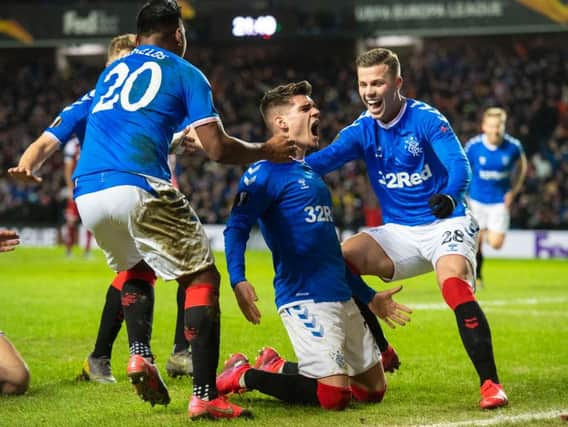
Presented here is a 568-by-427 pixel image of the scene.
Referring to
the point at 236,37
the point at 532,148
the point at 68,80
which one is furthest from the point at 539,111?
the point at 68,80

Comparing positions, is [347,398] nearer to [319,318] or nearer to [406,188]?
[319,318]

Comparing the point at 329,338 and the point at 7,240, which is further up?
the point at 7,240

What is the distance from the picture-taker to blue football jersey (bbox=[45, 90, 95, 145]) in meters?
6.23

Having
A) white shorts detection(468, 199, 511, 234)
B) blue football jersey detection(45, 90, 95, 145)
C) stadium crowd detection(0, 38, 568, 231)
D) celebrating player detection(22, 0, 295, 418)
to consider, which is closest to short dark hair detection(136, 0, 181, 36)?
celebrating player detection(22, 0, 295, 418)

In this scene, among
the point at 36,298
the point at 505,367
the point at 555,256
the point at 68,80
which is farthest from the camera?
the point at 68,80

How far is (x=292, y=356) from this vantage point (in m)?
7.84

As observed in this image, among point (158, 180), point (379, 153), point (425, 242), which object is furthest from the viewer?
point (379, 153)

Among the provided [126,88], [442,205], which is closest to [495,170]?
[442,205]

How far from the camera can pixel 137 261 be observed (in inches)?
220

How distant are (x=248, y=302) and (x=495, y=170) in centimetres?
1076

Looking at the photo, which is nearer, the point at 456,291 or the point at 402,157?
the point at 456,291

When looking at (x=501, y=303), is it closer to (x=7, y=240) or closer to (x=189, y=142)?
(x=189, y=142)

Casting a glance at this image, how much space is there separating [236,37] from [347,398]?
26.2 meters

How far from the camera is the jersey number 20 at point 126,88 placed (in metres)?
5.25
